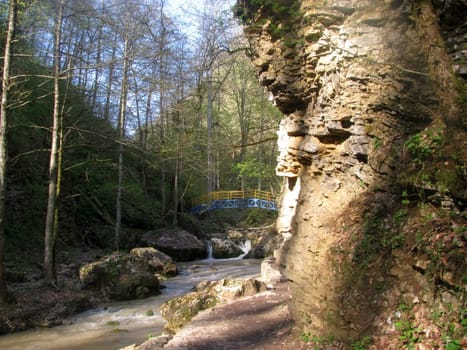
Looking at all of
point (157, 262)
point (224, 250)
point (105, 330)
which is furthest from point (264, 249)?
point (105, 330)

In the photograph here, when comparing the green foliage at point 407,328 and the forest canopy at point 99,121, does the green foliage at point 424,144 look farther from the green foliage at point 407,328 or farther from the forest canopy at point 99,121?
the forest canopy at point 99,121

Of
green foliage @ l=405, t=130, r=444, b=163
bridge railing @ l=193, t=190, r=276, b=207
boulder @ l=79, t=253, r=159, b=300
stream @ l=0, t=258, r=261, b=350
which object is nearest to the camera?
green foliage @ l=405, t=130, r=444, b=163

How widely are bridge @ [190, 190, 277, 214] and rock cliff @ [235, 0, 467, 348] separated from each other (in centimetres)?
1870

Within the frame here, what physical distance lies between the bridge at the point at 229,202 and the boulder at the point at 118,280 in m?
13.3

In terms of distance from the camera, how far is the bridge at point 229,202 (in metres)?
24.7

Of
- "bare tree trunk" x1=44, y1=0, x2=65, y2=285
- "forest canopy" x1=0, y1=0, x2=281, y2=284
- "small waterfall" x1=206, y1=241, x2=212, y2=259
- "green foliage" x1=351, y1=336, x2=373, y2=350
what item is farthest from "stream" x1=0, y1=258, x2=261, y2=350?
"small waterfall" x1=206, y1=241, x2=212, y2=259

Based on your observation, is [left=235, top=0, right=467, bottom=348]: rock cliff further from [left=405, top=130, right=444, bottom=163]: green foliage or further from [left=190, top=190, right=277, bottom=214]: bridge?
[left=190, top=190, right=277, bottom=214]: bridge

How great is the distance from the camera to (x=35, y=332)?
782 cm

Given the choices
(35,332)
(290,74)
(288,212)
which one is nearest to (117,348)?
(35,332)

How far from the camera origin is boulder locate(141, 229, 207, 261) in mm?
16984

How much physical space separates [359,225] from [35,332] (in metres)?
6.89

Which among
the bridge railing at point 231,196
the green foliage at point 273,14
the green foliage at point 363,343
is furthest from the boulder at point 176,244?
the green foliage at point 363,343

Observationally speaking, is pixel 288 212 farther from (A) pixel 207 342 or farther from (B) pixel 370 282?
(B) pixel 370 282

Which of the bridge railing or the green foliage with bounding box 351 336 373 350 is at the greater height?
the bridge railing
